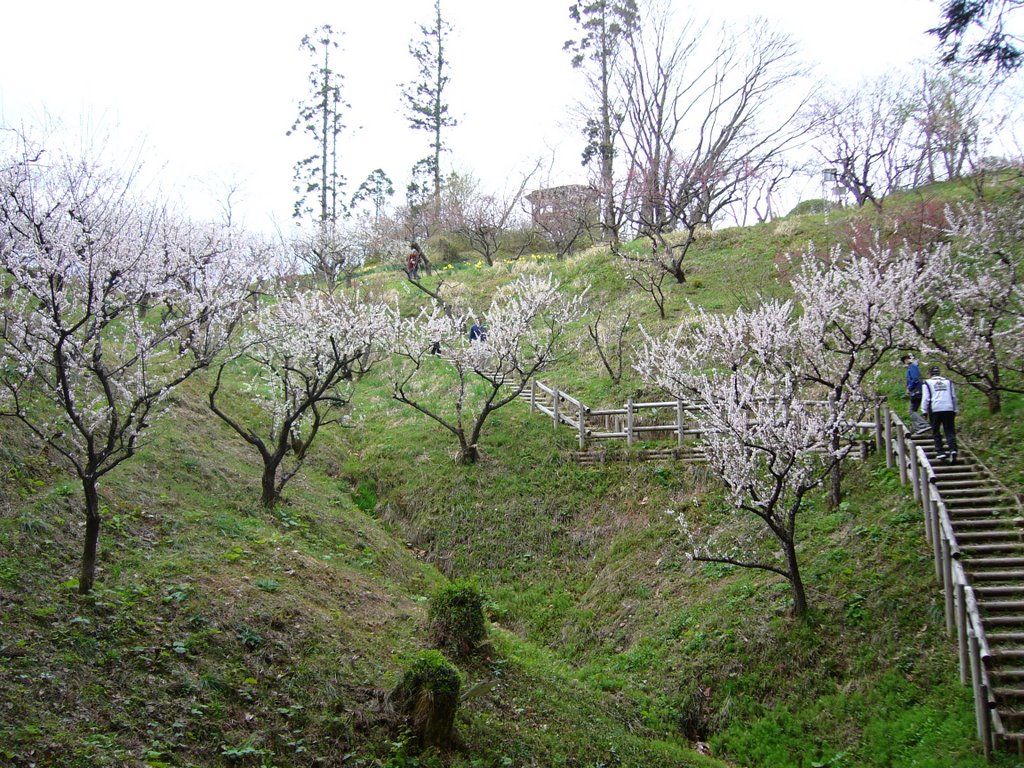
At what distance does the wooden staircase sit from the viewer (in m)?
8.13

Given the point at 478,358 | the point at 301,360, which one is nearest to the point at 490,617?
the point at 301,360

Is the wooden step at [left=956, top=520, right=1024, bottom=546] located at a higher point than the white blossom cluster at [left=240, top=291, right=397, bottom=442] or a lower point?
lower

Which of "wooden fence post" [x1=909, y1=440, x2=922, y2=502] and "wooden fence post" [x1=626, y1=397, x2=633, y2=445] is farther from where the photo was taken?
"wooden fence post" [x1=626, y1=397, x2=633, y2=445]

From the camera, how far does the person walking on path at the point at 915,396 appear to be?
13.7 meters

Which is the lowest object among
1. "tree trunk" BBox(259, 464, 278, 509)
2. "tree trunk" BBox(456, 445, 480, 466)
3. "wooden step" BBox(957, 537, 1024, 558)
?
"wooden step" BBox(957, 537, 1024, 558)

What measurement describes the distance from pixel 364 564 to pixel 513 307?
9.42m

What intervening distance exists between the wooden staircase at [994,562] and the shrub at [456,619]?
6.38 metres

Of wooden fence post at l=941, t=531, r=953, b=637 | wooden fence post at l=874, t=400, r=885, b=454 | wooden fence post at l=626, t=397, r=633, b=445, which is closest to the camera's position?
wooden fence post at l=941, t=531, r=953, b=637

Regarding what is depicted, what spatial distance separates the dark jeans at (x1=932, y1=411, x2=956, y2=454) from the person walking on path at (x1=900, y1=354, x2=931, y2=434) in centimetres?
133

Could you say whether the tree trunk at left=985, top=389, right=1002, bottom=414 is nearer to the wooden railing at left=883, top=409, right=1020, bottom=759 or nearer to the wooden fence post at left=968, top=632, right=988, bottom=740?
the wooden railing at left=883, top=409, right=1020, bottom=759

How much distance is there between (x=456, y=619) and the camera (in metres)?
10.0

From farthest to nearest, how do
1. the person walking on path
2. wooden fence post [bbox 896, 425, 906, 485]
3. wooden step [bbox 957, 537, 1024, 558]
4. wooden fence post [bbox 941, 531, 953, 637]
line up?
the person walking on path → wooden fence post [bbox 896, 425, 906, 485] → wooden step [bbox 957, 537, 1024, 558] → wooden fence post [bbox 941, 531, 953, 637]

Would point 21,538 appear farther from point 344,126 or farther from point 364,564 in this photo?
point 344,126


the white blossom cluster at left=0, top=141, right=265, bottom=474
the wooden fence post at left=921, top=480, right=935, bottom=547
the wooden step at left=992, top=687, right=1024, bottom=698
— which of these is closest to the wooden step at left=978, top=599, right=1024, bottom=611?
the wooden step at left=992, top=687, right=1024, bottom=698
